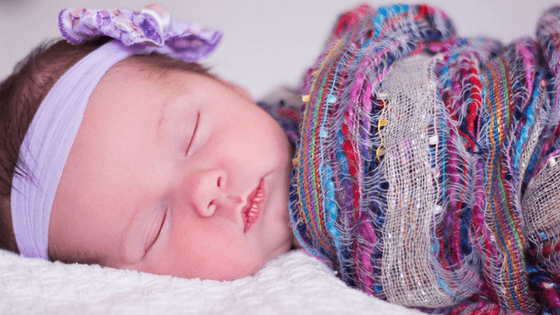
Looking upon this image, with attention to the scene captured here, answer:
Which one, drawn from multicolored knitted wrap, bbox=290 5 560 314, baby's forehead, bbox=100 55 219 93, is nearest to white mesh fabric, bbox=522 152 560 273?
multicolored knitted wrap, bbox=290 5 560 314

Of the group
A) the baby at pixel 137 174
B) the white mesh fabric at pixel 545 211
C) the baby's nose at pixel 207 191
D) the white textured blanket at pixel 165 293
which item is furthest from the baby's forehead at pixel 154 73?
the white mesh fabric at pixel 545 211

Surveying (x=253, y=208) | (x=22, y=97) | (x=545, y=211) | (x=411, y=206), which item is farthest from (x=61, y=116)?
(x=545, y=211)

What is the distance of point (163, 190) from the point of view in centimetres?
68

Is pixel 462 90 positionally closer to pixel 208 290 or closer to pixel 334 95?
pixel 334 95

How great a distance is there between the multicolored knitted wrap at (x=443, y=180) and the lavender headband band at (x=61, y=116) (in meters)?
0.40

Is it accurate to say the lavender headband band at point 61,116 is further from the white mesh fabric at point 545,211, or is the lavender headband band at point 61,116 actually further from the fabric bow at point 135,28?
the white mesh fabric at point 545,211

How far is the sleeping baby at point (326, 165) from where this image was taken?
1.91 feet

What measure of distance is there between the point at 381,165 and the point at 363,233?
11 cm

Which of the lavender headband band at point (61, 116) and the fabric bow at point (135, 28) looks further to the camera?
the fabric bow at point (135, 28)

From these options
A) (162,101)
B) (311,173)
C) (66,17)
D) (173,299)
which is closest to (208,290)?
(173,299)

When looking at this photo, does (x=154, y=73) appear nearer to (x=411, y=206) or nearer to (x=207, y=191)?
(x=207, y=191)

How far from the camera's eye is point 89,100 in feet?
2.34

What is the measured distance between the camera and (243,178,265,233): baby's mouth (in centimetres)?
70

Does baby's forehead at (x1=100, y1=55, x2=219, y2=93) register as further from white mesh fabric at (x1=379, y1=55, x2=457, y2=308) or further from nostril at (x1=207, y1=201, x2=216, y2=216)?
white mesh fabric at (x1=379, y1=55, x2=457, y2=308)
